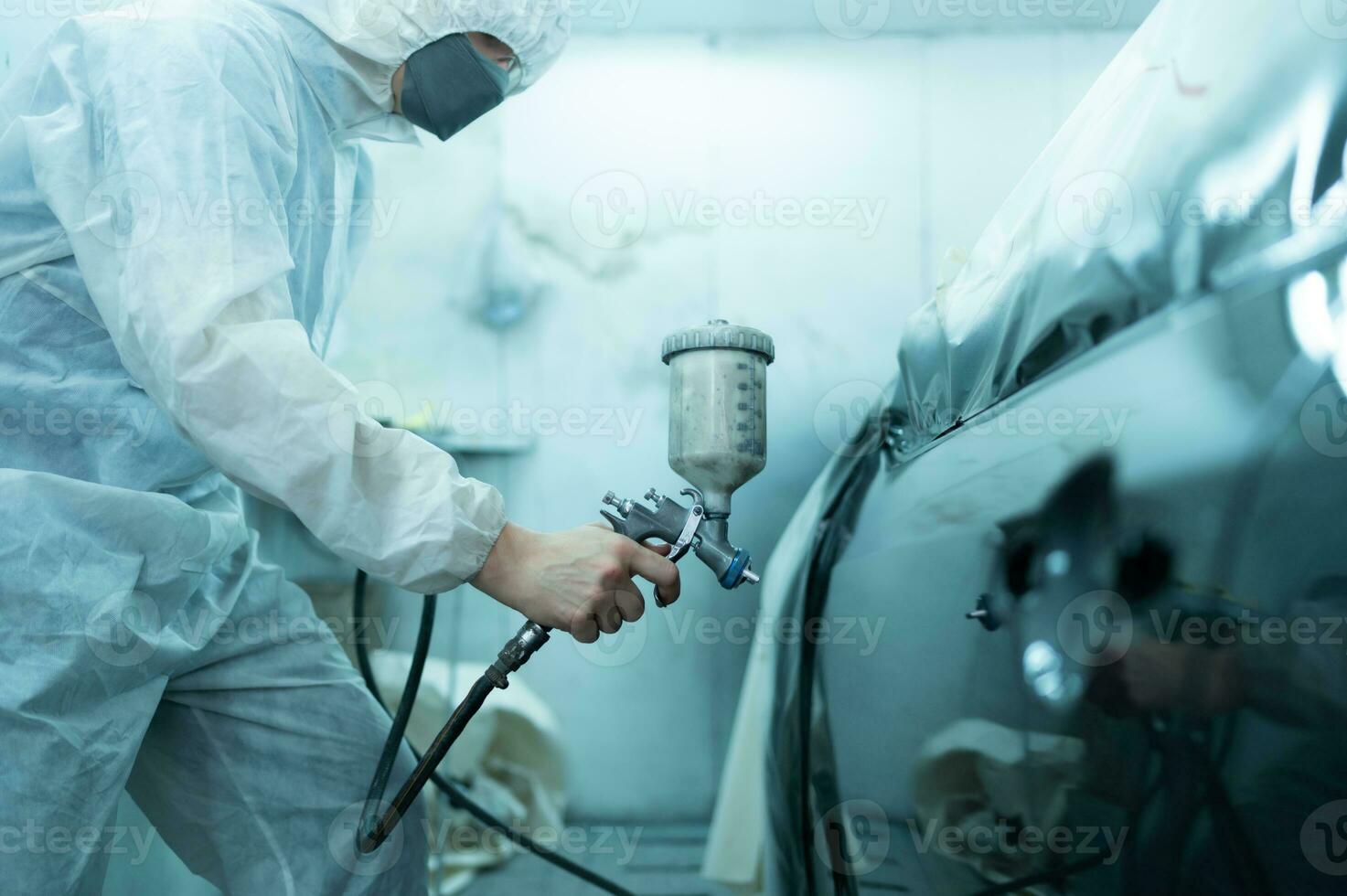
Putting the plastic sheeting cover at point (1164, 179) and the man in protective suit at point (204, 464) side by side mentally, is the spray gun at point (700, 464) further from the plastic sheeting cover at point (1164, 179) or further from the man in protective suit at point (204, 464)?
the plastic sheeting cover at point (1164, 179)

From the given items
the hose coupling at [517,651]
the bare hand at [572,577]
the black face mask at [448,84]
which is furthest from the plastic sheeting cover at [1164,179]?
the black face mask at [448,84]

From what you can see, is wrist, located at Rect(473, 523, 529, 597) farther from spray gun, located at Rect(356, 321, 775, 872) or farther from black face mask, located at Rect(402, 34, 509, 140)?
black face mask, located at Rect(402, 34, 509, 140)

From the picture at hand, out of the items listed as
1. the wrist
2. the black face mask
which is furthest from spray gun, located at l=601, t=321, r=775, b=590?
the black face mask

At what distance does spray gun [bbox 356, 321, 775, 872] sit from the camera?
0.88m

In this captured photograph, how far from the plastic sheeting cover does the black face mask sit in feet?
2.13

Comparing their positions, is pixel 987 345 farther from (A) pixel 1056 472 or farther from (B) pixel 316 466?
(B) pixel 316 466

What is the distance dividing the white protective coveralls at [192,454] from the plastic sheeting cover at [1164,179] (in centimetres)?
49

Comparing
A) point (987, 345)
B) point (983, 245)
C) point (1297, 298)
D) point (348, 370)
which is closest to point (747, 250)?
point (348, 370)

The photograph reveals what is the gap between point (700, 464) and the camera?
92cm

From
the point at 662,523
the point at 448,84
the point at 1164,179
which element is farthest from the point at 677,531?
the point at 448,84

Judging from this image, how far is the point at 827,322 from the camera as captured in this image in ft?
6.84

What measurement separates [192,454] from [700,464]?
53cm

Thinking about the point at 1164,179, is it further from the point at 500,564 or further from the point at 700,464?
the point at 500,564

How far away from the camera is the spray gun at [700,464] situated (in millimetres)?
881
